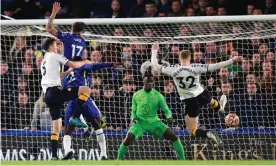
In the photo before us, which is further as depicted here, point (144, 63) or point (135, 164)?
point (144, 63)

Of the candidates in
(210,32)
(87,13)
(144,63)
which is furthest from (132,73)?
(87,13)

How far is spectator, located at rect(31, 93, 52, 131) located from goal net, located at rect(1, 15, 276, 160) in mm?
18

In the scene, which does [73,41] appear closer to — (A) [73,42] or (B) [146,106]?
(A) [73,42]

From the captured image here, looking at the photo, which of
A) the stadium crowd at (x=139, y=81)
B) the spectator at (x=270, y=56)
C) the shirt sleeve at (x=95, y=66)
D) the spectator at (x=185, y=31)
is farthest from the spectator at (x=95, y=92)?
the spectator at (x=270, y=56)

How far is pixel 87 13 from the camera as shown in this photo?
2119cm

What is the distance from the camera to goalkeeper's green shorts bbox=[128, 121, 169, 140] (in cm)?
1688

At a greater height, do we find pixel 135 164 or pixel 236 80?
pixel 236 80

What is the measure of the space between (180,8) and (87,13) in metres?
2.07

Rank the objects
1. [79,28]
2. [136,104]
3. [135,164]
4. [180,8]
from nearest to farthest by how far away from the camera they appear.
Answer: [135,164] < [79,28] < [136,104] < [180,8]

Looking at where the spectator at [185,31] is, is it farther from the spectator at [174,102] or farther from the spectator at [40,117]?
the spectator at [40,117]

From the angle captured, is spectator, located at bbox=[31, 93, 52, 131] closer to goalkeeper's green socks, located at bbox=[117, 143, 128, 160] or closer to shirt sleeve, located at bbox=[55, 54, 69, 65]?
goalkeeper's green socks, located at bbox=[117, 143, 128, 160]

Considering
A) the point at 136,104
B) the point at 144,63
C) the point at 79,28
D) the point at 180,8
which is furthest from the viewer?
the point at 180,8

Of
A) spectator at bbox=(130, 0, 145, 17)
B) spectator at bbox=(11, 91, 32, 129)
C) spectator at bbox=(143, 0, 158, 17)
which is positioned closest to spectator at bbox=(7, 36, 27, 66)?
spectator at bbox=(11, 91, 32, 129)

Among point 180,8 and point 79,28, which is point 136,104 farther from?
point 180,8
